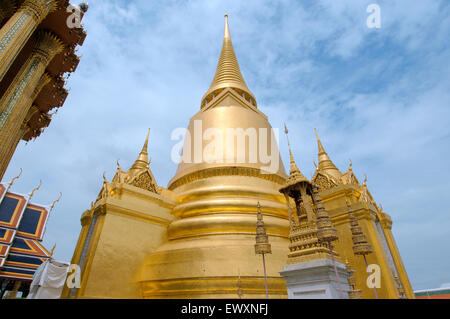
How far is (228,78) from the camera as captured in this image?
13.4m

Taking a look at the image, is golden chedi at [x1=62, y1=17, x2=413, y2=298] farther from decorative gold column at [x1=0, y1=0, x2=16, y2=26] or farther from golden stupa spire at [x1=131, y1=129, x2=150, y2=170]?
decorative gold column at [x1=0, y1=0, x2=16, y2=26]

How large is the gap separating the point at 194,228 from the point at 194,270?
1.44 meters

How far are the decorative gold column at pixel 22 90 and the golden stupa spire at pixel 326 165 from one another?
27.4 ft

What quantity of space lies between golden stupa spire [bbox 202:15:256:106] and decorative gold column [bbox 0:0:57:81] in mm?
8114

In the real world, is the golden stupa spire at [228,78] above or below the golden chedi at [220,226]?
above

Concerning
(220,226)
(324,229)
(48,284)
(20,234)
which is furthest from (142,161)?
(20,234)

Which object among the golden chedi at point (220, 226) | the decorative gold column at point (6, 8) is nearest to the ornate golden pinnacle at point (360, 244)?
the golden chedi at point (220, 226)

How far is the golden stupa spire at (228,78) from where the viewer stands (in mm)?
12914

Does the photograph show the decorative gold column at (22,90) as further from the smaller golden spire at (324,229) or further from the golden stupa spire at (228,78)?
the golden stupa spire at (228,78)

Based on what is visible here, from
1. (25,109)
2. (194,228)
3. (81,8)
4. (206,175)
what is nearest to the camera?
(25,109)

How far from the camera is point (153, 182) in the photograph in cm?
848

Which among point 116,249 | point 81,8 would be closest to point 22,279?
point 116,249

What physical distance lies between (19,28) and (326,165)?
894 cm
